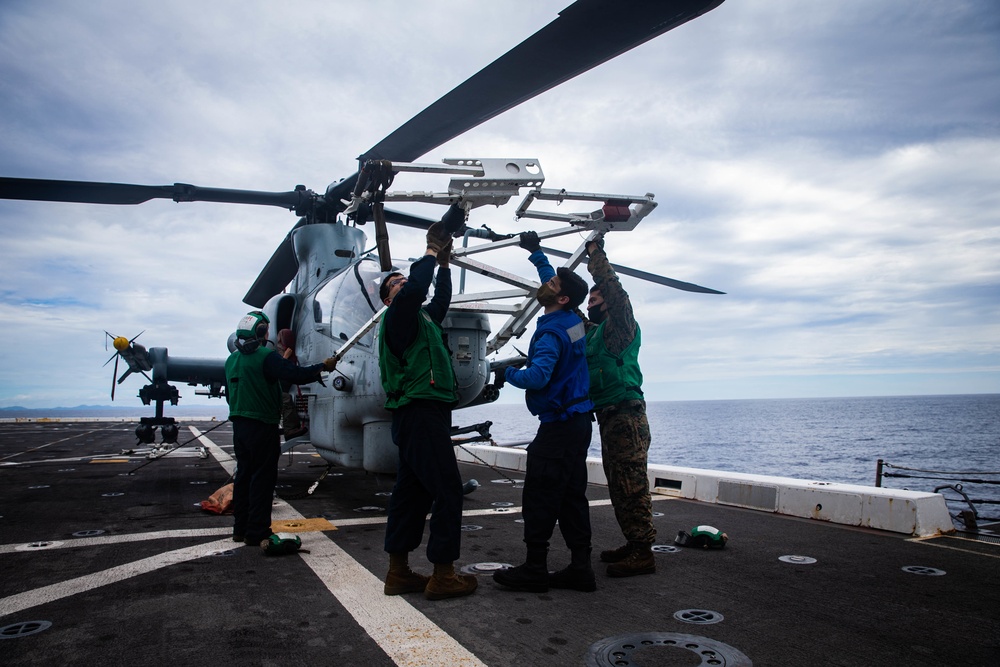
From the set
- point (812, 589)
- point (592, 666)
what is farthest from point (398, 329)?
point (812, 589)

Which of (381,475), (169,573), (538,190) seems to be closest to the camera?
(169,573)

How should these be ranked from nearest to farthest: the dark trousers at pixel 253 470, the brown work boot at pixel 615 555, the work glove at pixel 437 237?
the work glove at pixel 437 237 → the brown work boot at pixel 615 555 → the dark trousers at pixel 253 470

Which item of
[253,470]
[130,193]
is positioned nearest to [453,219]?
[253,470]

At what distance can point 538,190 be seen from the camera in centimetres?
477

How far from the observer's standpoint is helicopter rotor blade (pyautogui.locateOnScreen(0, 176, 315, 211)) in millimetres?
6656

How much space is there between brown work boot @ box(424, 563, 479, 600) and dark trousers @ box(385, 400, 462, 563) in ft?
0.23

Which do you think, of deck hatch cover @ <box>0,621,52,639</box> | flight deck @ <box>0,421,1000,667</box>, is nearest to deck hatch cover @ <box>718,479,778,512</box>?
flight deck @ <box>0,421,1000,667</box>

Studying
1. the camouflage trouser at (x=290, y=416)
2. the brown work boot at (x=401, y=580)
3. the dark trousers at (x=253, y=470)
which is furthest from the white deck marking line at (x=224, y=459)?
the brown work boot at (x=401, y=580)

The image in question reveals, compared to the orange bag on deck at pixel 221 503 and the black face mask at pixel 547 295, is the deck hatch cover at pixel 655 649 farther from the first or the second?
the orange bag on deck at pixel 221 503

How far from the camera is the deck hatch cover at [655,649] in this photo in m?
2.58

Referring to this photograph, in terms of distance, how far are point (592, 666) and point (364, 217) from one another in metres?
4.64

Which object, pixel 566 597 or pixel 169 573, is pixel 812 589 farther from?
pixel 169 573

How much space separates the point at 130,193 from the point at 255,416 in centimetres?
419

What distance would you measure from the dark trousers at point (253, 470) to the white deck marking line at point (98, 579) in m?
0.33
